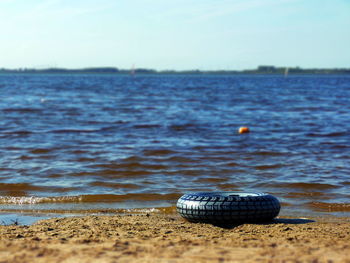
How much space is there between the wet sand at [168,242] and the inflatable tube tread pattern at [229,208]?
0.15 metres

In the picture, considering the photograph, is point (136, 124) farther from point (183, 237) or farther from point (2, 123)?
point (183, 237)

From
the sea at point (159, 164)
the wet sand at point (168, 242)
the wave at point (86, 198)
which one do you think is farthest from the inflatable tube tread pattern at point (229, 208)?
the wave at point (86, 198)

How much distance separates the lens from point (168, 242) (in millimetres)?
5191

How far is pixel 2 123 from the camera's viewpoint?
23219mm

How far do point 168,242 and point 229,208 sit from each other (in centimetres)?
201

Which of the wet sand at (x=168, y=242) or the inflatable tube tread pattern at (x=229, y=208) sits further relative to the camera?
the inflatable tube tread pattern at (x=229, y=208)

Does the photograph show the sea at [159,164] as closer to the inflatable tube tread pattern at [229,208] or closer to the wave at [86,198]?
the wave at [86,198]

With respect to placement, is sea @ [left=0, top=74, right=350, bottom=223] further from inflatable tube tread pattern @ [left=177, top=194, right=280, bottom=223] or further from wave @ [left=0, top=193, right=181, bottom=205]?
inflatable tube tread pattern @ [left=177, top=194, right=280, bottom=223]

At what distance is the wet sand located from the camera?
450 centimetres

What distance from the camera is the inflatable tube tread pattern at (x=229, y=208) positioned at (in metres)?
→ 7.07

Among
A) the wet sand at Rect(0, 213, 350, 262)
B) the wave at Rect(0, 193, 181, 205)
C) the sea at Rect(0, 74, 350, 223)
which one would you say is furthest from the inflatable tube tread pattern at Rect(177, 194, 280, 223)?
the wave at Rect(0, 193, 181, 205)

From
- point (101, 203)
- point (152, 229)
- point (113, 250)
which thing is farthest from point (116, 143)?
point (113, 250)

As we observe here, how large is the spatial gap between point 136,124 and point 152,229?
16943 millimetres

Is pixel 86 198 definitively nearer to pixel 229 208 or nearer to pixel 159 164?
pixel 229 208
